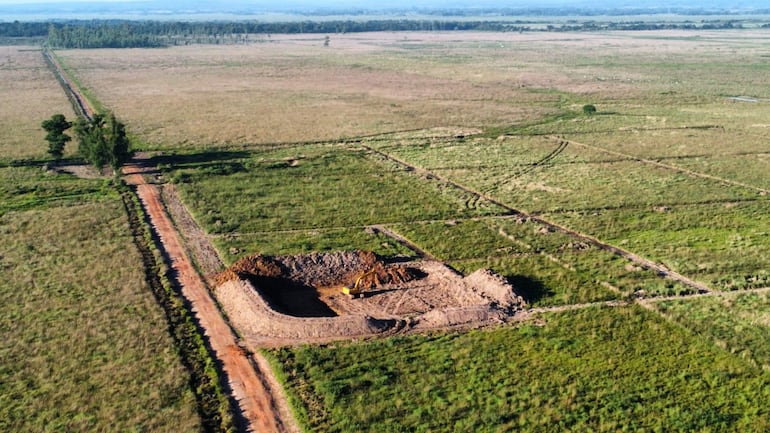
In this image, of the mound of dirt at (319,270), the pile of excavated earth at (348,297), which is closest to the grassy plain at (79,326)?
the pile of excavated earth at (348,297)

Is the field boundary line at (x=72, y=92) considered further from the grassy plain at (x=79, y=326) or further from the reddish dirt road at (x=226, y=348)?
the reddish dirt road at (x=226, y=348)

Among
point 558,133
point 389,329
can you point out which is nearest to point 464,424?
point 389,329

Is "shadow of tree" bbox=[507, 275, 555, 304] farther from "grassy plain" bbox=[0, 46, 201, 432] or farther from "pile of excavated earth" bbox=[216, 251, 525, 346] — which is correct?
"grassy plain" bbox=[0, 46, 201, 432]

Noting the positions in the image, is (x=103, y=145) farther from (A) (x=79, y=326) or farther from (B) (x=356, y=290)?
(B) (x=356, y=290)

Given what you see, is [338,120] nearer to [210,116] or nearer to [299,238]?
[210,116]

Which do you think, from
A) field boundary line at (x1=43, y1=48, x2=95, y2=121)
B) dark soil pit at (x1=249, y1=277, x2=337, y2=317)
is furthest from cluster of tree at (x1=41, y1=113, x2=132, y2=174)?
field boundary line at (x1=43, y1=48, x2=95, y2=121)

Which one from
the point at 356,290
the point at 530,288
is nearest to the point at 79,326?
the point at 356,290
